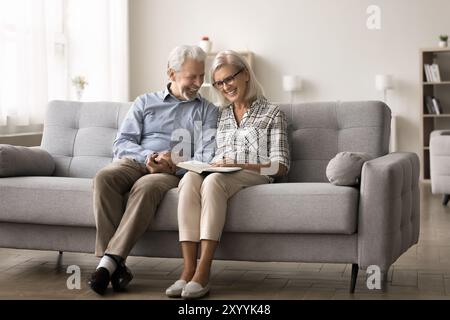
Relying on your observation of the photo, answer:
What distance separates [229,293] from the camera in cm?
320

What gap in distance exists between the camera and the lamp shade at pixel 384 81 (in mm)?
8211

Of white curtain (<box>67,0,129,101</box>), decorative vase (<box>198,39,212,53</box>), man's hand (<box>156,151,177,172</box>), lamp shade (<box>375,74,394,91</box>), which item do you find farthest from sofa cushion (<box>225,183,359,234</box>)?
decorative vase (<box>198,39,212,53</box>)

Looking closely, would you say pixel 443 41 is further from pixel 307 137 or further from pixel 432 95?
pixel 307 137

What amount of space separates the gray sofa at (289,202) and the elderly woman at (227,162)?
0.10 meters

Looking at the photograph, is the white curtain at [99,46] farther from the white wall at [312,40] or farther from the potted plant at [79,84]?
the white wall at [312,40]

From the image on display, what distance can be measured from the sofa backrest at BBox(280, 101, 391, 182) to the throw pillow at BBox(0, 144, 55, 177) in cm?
127

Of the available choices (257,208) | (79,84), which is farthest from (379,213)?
(79,84)

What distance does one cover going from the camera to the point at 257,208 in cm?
318

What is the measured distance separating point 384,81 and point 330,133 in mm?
4674

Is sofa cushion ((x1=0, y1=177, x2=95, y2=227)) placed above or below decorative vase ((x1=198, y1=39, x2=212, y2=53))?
below

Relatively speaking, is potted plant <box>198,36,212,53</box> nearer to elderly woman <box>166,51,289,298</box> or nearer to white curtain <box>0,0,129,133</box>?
white curtain <box>0,0,129,133</box>

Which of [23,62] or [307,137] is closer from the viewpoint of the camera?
[307,137]

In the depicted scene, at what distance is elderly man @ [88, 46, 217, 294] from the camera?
3188mm

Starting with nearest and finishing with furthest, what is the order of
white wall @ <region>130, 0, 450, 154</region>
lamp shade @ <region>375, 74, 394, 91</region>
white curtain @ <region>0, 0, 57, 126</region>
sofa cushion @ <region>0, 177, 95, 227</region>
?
sofa cushion @ <region>0, 177, 95, 227</region>, white curtain @ <region>0, 0, 57, 126</region>, lamp shade @ <region>375, 74, 394, 91</region>, white wall @ <region>130, 0, 450, 154</region>
